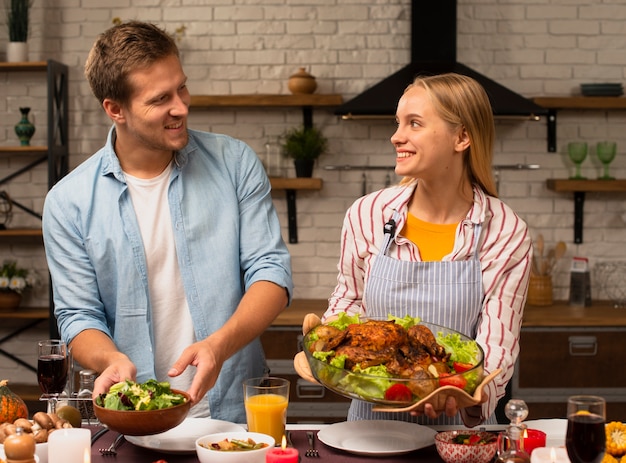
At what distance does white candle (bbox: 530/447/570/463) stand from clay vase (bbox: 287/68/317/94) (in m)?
3.43

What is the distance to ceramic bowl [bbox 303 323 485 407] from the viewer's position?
1.88 metres

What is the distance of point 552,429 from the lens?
2.15 meters

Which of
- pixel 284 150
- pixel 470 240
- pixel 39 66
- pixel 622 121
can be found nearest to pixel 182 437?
pixel 470 240

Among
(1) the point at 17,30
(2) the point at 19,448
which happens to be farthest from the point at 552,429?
(1) the point at 17,30

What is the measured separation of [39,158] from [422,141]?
341cm

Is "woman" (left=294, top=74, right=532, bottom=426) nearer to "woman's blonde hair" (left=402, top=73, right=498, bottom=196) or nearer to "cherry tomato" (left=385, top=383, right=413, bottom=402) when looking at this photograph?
"woman's blonde hair" (left=402, top=73, right=498, bottom=196)

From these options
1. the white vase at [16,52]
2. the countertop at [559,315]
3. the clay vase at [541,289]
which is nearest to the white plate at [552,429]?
the countertop at [559,315]

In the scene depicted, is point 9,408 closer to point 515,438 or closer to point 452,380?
point 452,380

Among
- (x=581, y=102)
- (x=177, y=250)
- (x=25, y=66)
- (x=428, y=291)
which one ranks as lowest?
(x=428, y=291)

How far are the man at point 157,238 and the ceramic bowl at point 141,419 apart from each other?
52 centimetres

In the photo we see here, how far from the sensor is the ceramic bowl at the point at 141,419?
1.88 meters

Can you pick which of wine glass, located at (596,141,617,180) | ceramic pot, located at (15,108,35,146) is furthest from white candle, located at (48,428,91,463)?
wine glass, located at (596,141,617,180)

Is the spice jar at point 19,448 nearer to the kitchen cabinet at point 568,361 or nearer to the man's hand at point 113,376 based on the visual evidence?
the man's hand at point 113,376

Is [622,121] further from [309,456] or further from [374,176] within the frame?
[309,456]
